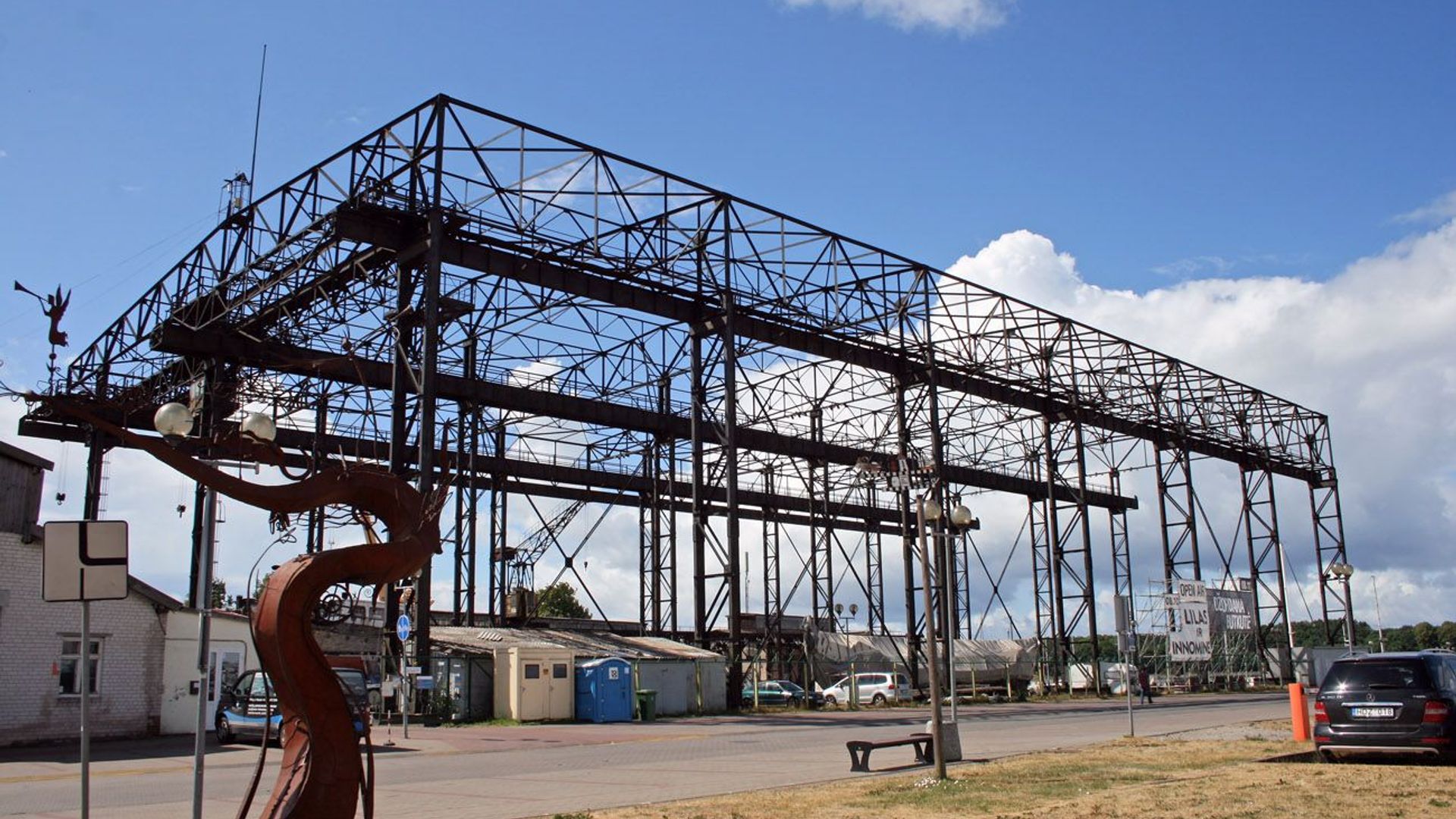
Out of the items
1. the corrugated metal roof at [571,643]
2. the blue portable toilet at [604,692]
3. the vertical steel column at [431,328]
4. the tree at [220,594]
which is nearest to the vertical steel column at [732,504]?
the corrugated metal roof at [571,643]

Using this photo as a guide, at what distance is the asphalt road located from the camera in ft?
48.4

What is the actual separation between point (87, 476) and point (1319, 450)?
67212 millimetres

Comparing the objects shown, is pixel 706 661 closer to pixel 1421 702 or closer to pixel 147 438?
pixel 1421 702

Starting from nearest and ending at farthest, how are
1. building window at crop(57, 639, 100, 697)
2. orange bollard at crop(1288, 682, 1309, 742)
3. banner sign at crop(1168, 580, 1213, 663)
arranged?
orange bollard at crop(1288, 682, 1309, 742), building window at crop(57, 639, 100, 697), banner sign at crop(1168, 580, 1213, 663)

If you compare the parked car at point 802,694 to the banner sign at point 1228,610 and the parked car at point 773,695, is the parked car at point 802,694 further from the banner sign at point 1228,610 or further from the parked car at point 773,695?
the banner sign at point 1228,610

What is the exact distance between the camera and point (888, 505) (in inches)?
2827

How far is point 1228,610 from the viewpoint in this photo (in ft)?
183

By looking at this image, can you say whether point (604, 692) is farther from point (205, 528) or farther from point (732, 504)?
point (205, 528)

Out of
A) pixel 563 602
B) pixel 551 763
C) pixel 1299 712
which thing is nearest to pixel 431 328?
pixel 551 763

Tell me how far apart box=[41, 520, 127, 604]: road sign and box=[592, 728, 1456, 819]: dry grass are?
576 cm

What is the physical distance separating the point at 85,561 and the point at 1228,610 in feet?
182

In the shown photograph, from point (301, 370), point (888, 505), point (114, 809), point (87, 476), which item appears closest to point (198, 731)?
point (114, 809)

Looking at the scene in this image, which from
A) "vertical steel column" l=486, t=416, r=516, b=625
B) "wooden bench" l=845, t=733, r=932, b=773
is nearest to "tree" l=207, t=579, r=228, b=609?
"vertical steel column" l=486, t=416, r=516, b=625

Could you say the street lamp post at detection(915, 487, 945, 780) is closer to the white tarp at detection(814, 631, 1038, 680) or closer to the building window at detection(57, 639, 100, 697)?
the building window at detection(57, 639, 100, 697)
